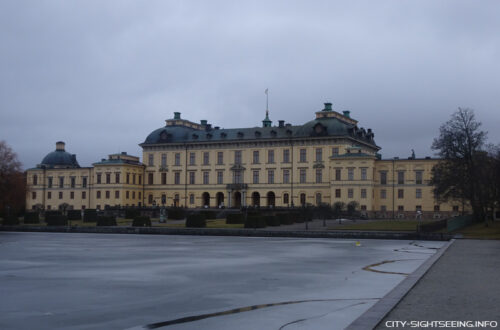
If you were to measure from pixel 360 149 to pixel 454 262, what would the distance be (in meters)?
62.4

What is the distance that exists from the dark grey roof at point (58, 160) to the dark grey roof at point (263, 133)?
16.4 metres

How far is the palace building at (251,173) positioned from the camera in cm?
8156

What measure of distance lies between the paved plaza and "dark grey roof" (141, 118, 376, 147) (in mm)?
59965

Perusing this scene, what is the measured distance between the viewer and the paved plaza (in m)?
11.5

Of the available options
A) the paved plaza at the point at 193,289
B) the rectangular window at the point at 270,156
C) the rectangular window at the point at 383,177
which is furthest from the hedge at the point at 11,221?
the rectangular window at the point at 383,177

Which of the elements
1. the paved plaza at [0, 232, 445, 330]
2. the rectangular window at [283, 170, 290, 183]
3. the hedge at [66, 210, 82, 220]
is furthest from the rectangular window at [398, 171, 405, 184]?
the paved plaza at [0, 232, 445, 330]

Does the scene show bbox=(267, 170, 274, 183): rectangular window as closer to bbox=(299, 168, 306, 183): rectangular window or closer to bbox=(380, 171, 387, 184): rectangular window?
bbox=(299, 168, 306, 183): rectangular window

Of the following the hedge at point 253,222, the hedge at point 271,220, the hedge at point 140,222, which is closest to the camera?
the hedge at point 253,222

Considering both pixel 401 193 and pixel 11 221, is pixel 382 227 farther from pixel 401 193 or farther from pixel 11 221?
pixel 11 221

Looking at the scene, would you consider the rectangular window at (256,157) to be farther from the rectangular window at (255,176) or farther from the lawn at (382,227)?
the lawn at (382,227)

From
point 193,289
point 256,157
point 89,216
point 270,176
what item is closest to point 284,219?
point 89,216

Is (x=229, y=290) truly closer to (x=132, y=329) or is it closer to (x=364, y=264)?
(x=132, y=329)

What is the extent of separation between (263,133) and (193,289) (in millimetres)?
75341

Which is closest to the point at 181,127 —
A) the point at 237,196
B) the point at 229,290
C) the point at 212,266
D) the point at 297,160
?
the point at 237,196
